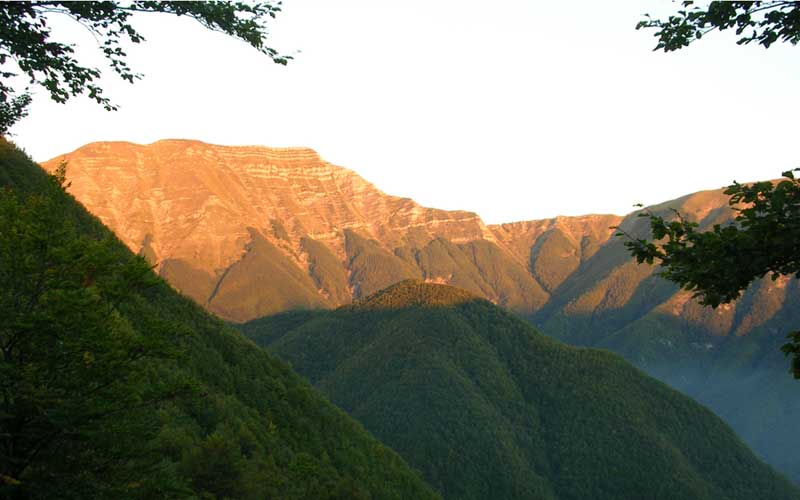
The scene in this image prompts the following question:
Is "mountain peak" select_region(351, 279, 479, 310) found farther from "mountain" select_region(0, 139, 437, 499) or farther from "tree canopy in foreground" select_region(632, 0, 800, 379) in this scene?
"tree canopy in foreground" select_region(632, 0, 800, 379)

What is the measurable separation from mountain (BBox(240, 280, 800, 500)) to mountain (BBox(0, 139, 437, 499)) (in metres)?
53.6

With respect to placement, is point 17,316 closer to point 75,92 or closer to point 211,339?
point 75,92

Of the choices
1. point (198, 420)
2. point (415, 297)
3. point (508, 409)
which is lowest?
point (508, 409)

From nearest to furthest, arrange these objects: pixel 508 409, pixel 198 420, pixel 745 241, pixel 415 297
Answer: pixel 745 241 → pixel 198 420 → pixel 508 409 → pixel 415 297

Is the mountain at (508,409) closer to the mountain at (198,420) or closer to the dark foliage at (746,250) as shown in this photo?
the mountain at (198,420)

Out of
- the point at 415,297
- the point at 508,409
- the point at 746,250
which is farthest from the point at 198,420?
the point at 415,297

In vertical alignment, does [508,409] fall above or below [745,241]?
below

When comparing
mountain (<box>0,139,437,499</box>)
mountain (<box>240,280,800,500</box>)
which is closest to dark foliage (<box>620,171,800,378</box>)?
mountain (<box>0,139,437,499</box>)

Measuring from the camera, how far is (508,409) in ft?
476

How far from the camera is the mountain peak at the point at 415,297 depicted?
550 feet

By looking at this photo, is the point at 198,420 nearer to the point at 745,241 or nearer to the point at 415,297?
the point at 745,241

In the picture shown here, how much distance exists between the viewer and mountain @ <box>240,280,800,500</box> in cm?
12888

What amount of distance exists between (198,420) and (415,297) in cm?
13518

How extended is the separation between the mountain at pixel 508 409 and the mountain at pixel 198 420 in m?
53.6
